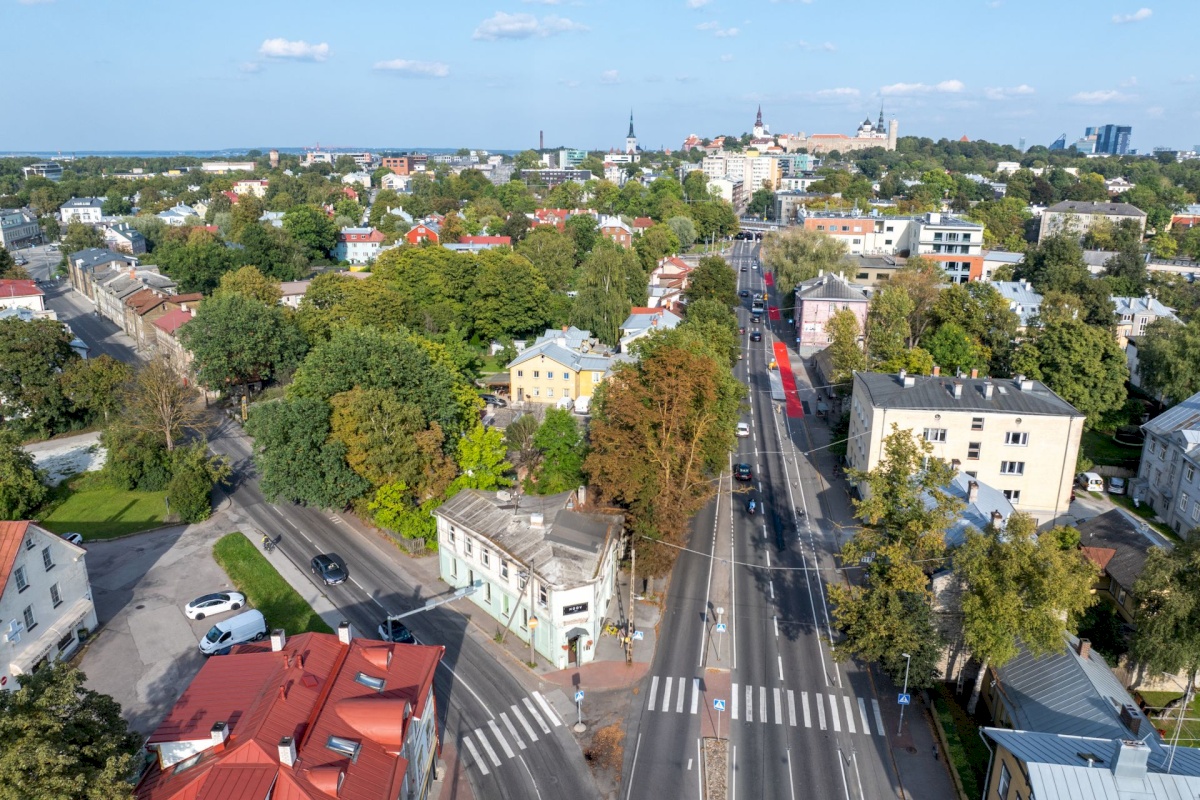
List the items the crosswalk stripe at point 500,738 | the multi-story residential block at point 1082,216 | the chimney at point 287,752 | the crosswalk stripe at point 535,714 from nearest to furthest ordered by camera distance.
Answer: the chimney at point 287,752, the crosswalk stripe at point 500,738, the crosswalk stripe at point 535,714, the multi-story residential block at point 1082,216

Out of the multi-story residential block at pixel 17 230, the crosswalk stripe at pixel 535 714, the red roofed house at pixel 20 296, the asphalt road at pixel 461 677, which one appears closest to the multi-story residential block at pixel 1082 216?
the asphalt road at pixel 461 677

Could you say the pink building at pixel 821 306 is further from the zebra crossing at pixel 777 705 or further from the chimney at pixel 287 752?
the chimney at pixel 287 752

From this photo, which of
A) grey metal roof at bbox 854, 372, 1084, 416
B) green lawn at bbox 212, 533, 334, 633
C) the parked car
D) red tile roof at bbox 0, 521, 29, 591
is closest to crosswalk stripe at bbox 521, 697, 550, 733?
green lawn at bbox 212, 533, 334, 633

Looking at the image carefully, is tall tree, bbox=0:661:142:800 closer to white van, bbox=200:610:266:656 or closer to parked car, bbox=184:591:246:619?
white van, bbox=200:610:266:656

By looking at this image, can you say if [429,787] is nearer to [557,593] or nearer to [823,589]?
[557,593]

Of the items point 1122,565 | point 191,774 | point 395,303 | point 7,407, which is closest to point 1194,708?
point 1122,565

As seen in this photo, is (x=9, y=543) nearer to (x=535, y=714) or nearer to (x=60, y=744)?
(x=60, y=744)
